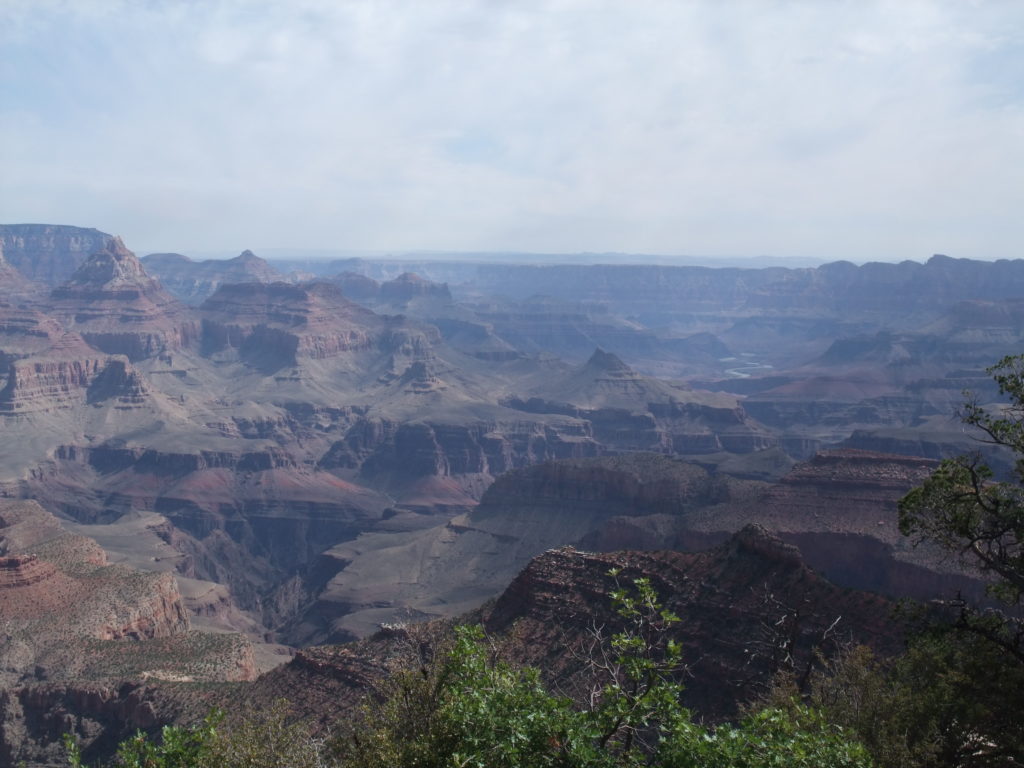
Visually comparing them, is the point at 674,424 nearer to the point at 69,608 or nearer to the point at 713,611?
the point at 69,608

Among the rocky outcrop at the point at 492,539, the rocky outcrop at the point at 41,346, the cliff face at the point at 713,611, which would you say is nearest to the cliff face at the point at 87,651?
the cliff face at the point at 713,611

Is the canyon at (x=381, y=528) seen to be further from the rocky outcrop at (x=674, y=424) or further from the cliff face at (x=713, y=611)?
the rocky outcrop at (x=674, y=424)

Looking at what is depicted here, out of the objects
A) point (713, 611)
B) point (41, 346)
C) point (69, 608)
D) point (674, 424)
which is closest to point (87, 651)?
point (69, 608)

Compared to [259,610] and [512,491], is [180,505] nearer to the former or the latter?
[259,610]

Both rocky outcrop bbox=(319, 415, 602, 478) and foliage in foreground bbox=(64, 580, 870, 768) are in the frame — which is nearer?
foliage in foreground bbox=(64, 580, 870, 768)

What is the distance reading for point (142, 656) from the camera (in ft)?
174

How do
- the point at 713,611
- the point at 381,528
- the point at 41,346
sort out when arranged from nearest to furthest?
the point at 713,611
the point at 381,528
the point at 41,346

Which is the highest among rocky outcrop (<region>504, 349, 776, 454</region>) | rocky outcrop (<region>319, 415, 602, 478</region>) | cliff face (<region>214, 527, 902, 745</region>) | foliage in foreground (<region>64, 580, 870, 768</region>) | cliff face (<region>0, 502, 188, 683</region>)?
foliage in foreground (<region>64, 580, 870, 768</region>)

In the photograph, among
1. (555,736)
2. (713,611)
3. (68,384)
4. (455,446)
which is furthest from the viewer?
(68,384)

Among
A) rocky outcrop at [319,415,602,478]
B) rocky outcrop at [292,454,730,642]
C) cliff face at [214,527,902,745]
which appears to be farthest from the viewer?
rocky outcrop at [319,415,602,478]

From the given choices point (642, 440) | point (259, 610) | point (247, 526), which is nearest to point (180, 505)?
point (247, 526)

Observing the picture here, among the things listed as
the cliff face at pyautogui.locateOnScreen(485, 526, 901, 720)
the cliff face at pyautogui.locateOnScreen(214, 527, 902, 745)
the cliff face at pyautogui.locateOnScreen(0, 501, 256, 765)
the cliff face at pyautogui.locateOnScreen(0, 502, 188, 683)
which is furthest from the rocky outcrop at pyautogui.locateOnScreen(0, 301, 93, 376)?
the cliff face at pyautogui.locateOnScreen(485, 526, 901, 720)

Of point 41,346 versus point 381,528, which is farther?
point 41,346

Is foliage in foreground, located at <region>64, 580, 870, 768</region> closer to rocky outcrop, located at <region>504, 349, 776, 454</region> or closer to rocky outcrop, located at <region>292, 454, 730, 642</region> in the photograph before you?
rocky outcrop, located at <region>292, 454, 730, 642</region>
